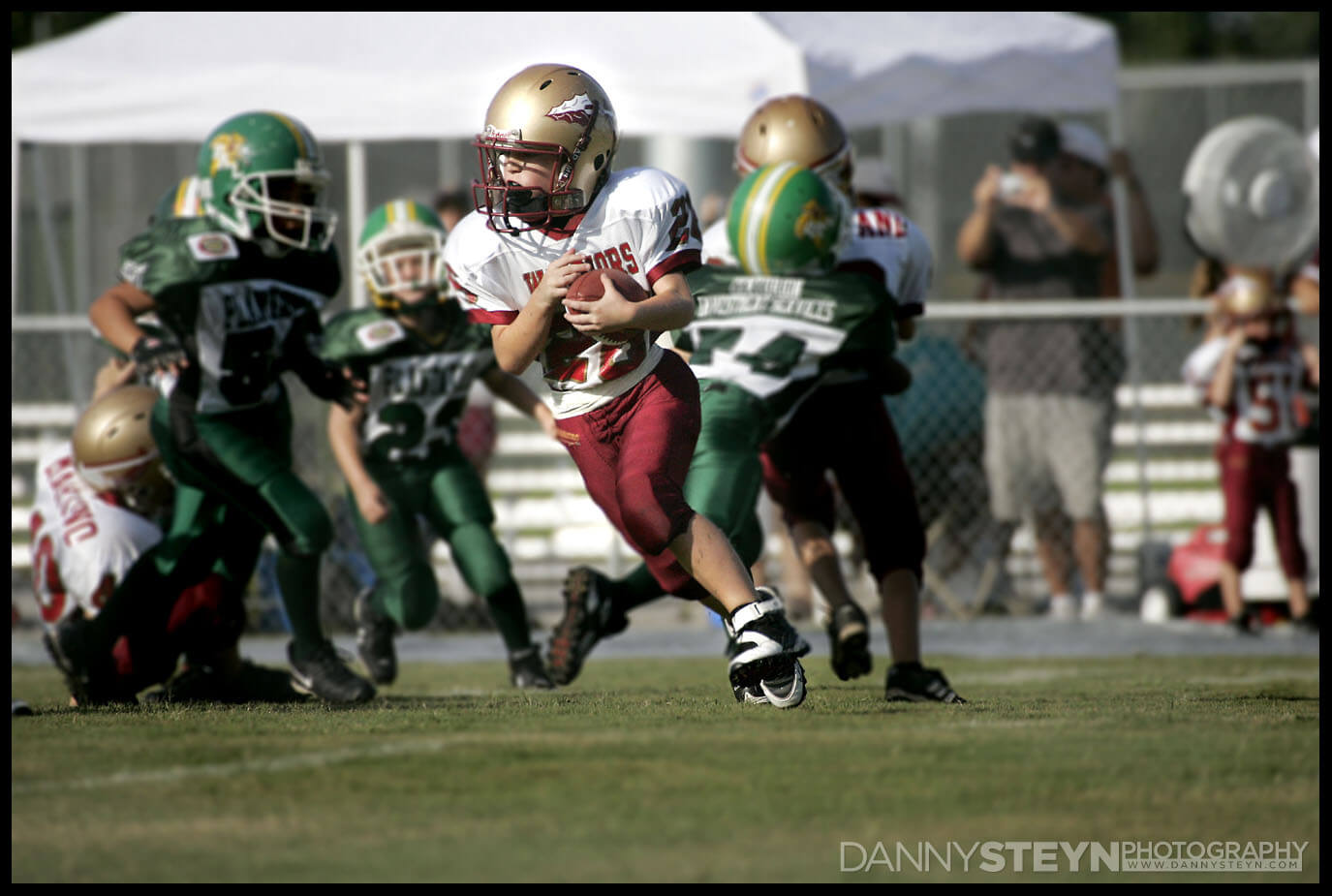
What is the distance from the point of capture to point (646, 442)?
3619 mm

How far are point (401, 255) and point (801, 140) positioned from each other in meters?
1.41

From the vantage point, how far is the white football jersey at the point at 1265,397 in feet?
24.1

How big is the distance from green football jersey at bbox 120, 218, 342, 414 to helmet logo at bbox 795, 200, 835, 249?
1.51m

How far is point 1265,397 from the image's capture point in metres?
7.39

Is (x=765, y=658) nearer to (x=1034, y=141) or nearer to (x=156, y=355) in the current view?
(x=156, y=355)

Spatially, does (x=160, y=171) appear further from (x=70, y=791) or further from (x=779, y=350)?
(x=70, y=791)

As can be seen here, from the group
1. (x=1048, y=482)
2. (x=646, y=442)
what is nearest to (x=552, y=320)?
(x=646, y=442)

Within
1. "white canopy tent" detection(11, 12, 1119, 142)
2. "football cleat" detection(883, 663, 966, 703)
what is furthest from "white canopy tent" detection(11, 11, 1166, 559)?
"football cleat" detection(883, 663, 966, 703)

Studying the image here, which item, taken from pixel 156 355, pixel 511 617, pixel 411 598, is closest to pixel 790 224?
pixel 511 617

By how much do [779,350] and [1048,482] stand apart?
3561mm

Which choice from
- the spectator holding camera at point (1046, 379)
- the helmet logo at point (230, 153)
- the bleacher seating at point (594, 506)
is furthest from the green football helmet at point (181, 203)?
the spectator holding camera at point (1046, 379)

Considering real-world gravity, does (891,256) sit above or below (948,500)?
above

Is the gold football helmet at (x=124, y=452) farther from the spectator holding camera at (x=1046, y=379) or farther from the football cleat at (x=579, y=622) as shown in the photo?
the spectator holding camera at (x=1046, y=379)

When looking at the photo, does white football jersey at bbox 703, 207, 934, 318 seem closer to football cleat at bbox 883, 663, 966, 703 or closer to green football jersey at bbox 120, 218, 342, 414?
football cleat at bbox 883, 663, 966, 703
